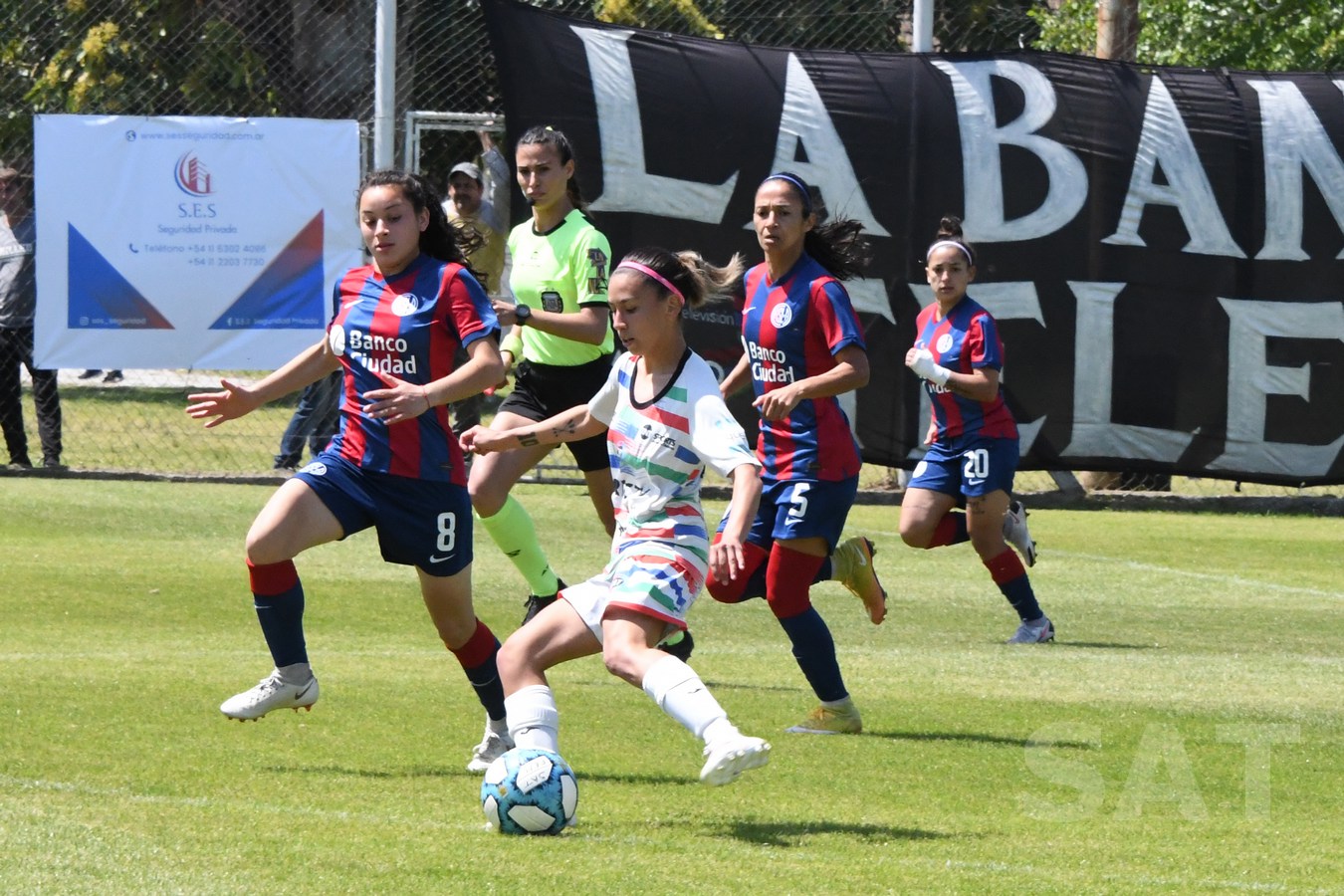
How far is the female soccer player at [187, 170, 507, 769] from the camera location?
19.1ft

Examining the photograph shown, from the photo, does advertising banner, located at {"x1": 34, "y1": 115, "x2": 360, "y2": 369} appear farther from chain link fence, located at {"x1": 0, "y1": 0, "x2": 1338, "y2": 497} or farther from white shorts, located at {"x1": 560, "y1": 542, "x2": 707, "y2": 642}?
white shorts, located at {"x1": 560, "y1": 542, "x2": 707, "y2": 642}

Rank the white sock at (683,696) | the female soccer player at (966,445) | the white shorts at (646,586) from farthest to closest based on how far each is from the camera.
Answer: the female soccer player at (966,445)
the white shorts at (646,586)
the white sock at (683,696)

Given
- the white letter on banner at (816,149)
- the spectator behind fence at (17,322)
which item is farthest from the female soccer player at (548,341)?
the spectator behind fence at (17,322)

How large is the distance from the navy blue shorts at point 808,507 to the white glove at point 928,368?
205 centimetres

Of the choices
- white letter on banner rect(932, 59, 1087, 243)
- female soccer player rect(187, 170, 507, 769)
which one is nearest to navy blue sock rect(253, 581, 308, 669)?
female soccer player rect(187, 170, 507, 769)

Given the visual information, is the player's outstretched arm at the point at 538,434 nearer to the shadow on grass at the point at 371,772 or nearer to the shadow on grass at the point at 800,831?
the shadow on grass at the point at 371,772

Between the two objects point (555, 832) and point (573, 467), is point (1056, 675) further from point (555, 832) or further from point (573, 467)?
point (573, 467)

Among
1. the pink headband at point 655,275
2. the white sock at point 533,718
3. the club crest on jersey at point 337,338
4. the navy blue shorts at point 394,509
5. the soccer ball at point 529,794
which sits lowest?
the soccer ball at point 529,794

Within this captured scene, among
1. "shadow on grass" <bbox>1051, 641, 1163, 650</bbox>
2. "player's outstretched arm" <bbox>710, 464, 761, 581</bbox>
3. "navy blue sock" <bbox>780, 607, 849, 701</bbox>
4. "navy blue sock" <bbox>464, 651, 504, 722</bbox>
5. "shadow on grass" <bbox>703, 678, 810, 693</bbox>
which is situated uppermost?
"player's outstretched arm" <bbox>710, 464, 761, 581</bbox>

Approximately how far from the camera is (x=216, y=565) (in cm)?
1045

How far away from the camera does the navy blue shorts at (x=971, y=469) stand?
9219 millimetres

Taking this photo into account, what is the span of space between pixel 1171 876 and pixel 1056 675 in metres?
3.45

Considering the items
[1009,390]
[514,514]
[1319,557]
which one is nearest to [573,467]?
[1009,390]

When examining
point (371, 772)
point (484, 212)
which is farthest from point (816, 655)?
point (484, 212)
